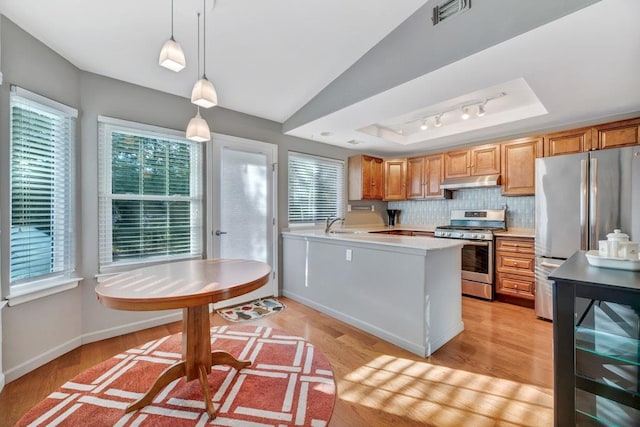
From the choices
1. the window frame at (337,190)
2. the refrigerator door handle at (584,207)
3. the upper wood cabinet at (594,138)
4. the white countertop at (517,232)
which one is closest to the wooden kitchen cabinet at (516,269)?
the white countertop at (517,232)

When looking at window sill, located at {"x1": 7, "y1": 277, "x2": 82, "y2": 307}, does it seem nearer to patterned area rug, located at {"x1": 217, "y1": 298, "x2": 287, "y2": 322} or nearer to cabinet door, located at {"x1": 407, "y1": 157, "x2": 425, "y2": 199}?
patterned area rug, located at {"x1": 217, "y1": 298, "x2": 287, "y2": 322}

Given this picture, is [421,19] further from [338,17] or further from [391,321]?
[391,321]

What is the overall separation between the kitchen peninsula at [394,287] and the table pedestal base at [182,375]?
1.34 meters

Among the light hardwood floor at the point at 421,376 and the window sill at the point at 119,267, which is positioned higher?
the window sill at the point at 119,267

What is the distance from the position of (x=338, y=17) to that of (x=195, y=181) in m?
2.25

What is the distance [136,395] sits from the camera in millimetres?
1789

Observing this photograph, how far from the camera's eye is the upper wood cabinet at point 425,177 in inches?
183

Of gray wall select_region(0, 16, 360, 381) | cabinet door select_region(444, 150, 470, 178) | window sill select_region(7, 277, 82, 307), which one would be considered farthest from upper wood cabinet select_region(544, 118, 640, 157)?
window sill select_region(7, 277, 82, 307)

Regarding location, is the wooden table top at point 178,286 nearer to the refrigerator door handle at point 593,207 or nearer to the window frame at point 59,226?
the window frame at point 59,226

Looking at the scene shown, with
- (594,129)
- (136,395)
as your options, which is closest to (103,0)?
(136,395)

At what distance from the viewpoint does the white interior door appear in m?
3.38

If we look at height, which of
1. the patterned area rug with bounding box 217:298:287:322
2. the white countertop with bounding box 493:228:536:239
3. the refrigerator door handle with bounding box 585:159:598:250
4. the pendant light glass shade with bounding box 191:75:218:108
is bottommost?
the patterned area rug with bounding box 217:298:287:322

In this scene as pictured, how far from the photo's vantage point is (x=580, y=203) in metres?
2.82

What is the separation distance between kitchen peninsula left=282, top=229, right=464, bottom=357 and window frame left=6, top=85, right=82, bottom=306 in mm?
2379
